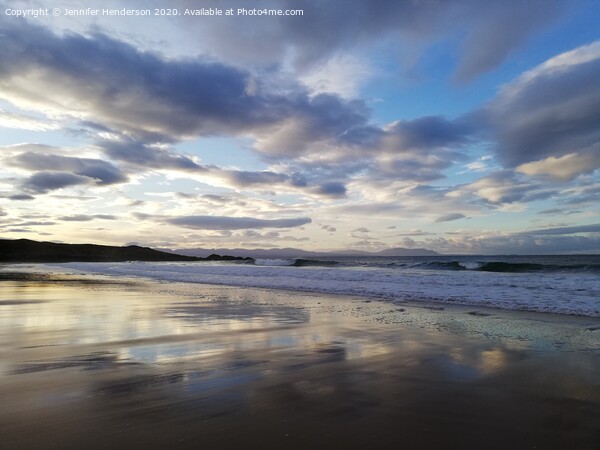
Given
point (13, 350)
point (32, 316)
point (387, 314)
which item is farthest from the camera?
point (387, 314)

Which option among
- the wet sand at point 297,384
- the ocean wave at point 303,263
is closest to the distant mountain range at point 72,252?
the ocean wave at point 303,263

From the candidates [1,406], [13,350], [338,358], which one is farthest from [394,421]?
[13,350]

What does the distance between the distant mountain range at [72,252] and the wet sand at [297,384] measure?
105350 mm

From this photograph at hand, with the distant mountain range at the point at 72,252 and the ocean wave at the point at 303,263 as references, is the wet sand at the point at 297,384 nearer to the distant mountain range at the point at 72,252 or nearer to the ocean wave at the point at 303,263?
the ocean wave at the point at 303,263

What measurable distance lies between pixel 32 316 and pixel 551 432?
9.93m

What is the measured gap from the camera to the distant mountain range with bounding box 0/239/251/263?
100 meters

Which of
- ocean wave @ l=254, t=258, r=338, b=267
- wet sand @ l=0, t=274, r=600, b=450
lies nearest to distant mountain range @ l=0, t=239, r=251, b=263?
ocean wave @ l=254, t=258, r=338, b=267

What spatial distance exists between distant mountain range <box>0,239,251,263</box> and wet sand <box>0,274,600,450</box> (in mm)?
105350

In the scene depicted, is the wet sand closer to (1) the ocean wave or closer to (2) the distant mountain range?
(1) the ocean wave

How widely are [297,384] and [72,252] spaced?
12694 centimetres

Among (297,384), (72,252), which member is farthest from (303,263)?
(72,252)

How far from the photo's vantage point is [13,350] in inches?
217

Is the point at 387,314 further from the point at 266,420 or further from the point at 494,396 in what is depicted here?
the point at 266,420

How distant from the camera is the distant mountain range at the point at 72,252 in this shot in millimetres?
100062
